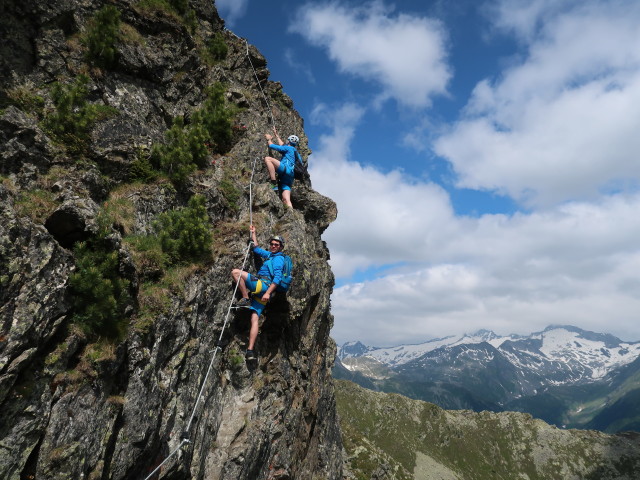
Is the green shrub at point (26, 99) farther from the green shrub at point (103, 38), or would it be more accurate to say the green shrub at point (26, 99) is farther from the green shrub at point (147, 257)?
the green shrub at point (147, 257)

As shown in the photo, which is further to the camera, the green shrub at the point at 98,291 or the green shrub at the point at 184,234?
the green shrub at the point at 184,234

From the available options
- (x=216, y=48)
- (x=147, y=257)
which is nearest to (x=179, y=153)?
(x=147, y=257)

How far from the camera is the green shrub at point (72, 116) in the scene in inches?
545

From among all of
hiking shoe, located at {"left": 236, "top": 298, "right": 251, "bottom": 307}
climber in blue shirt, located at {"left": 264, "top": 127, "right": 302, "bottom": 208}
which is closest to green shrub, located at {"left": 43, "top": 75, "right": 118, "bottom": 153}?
hiking shoe, located at {"left": 236, "top": 298, "right": 251, "bottom": 307}

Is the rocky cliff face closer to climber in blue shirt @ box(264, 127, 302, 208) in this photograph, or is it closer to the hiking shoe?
the hiking shoe

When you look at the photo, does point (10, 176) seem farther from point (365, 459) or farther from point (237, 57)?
point (365, 459)

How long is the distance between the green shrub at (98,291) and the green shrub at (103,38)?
454 inches

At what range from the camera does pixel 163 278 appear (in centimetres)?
1328

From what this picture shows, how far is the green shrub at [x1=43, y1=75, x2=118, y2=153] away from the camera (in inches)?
545

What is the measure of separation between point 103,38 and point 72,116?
5.98m

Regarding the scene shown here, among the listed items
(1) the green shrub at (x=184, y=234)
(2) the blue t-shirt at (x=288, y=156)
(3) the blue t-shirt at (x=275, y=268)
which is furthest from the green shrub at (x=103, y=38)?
(3) the blue t-shirt at (x=275, y=268)

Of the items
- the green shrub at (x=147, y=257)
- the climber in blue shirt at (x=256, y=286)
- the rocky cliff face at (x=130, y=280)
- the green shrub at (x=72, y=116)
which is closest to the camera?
the rocky cliff face at (x=130, y=280)

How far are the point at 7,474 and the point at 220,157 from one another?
1626 centimetres

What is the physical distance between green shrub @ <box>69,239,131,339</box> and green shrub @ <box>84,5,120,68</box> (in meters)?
11.5
